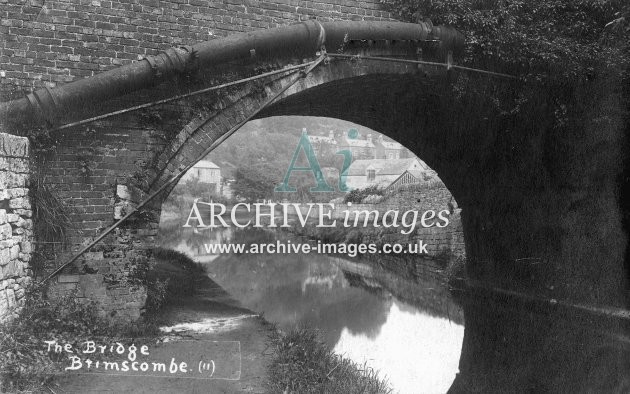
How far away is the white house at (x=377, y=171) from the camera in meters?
12.3

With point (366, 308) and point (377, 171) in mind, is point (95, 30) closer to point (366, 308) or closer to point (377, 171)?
point (366, 308)

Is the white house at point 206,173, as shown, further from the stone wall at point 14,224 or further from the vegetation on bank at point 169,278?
the stone wall at point 14,224

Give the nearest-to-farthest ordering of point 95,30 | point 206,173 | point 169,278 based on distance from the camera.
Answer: point 95,30, point 169,278, point 206,173

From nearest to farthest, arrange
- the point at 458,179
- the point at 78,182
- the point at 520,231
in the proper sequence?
the point at 78,182 → the point at 520,231 → the point at 458,179

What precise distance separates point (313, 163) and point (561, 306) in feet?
16.9

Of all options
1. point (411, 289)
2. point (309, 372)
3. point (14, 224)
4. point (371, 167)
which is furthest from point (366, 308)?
point (14, 224)

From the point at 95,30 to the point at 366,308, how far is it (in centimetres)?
635

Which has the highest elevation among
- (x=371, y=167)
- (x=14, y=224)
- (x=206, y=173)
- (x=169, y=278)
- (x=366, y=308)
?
(x=14, y=224)

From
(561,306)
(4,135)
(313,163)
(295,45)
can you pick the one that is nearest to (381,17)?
(295,45)

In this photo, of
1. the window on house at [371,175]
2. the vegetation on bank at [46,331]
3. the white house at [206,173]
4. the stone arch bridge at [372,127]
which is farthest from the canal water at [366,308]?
the white house at [206,173]

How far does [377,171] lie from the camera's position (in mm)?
13047

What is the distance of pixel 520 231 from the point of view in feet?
31.2

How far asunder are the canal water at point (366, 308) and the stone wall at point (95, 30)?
153 inches

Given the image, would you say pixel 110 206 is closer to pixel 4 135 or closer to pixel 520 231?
pixel 4 135
